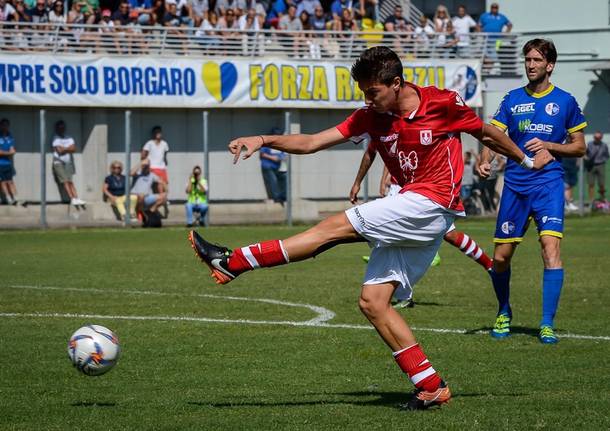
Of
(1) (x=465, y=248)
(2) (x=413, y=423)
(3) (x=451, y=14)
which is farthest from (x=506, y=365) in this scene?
(3) (x=451, y=14)

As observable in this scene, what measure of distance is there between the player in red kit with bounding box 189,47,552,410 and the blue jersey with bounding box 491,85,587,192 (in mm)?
2723

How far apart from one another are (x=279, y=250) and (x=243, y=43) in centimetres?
2342

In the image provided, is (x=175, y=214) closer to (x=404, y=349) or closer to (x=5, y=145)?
(x=5, y=145)

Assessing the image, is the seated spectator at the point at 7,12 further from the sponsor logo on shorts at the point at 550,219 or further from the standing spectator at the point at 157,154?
the sponsor logo on shorts at the point at 550,219

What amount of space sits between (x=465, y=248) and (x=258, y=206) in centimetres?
1930

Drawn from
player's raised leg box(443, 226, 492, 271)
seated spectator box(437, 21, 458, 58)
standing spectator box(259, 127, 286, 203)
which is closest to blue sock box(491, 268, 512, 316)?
player's raised leg box(443, 226, 492, 271)

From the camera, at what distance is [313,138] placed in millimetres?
7320

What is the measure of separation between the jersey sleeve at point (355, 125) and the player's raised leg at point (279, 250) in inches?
24.0

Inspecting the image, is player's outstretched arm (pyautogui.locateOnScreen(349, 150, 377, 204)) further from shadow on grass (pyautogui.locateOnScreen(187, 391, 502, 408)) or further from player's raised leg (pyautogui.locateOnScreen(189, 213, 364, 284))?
player's raised leg (pyautogui.locateOnScreen(189, 213, 364, 284))

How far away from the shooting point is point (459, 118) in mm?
7102

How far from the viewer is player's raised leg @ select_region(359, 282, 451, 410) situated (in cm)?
689

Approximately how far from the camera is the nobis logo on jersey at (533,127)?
986 centimetres

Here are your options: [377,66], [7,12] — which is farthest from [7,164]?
Answer: [377,66]

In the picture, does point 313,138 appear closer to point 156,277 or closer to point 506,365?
point 506,365
